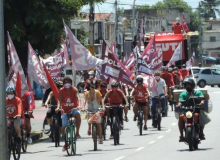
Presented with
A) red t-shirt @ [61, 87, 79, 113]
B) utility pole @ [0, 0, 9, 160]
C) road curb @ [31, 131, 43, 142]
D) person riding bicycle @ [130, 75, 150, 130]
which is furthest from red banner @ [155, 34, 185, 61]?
utility pole @ [0, 0, 9, 160]

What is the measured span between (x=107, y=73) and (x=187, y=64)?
20.0 metres

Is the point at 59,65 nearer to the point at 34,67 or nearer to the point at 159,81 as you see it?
the point at 159,81

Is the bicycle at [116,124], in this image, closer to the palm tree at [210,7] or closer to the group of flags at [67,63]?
the group of flags at [67,63]

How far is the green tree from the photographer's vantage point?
1917cm

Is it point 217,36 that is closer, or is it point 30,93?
point 30,93

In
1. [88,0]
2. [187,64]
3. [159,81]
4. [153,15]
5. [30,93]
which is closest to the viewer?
[30,93]

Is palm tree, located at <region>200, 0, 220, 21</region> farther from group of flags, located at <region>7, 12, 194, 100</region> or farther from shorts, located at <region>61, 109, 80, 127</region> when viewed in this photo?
shorts, located at <region>61, 109, 80, 127</region>

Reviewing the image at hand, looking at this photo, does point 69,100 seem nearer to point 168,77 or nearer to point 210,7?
point 168,77

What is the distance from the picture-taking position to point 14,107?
618 inches

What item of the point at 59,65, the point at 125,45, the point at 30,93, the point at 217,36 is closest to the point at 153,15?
the point at 217,36

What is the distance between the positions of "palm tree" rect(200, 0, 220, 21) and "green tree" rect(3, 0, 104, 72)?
99.6 meters

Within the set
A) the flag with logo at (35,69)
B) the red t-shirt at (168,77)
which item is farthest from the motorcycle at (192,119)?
the red t-shirt at (168,77)

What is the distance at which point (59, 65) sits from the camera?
25.1m

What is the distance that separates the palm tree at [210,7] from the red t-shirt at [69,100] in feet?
339
